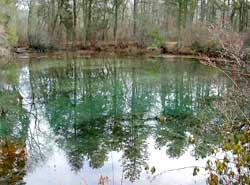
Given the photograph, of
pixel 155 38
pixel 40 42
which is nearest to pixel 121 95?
pixel 40 42

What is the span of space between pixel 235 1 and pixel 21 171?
32.0 m

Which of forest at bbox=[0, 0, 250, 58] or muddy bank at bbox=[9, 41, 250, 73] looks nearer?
muddy bank at bbox=[9, 41, 250, 73]

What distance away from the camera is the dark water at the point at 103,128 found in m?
8.05

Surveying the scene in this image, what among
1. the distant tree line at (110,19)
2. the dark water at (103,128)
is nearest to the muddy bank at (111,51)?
the distant tree line at (110,19)

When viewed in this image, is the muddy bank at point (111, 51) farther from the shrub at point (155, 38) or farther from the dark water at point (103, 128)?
the dark water at point (103, 128)

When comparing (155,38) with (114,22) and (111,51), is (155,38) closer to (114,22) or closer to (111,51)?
(111,51)

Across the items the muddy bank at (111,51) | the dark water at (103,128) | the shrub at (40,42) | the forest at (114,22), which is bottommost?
A: the dark water at (103,128)

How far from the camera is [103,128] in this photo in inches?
435

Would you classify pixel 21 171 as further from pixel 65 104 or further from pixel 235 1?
pixel 235 1

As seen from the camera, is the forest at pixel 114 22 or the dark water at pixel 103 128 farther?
the forest at pixel 114 22

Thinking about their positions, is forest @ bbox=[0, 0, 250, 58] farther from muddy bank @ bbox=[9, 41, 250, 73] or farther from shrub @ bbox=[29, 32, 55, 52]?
muddy bank @ bbox=[9, 41, 250, 73]

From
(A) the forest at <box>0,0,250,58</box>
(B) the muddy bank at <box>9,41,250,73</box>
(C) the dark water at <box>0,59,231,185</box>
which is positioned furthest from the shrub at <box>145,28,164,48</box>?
(C) the dark water at <box>0,59,231,185</box>

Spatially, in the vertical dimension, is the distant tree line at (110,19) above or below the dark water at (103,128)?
above

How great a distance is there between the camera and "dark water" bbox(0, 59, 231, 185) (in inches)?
317
